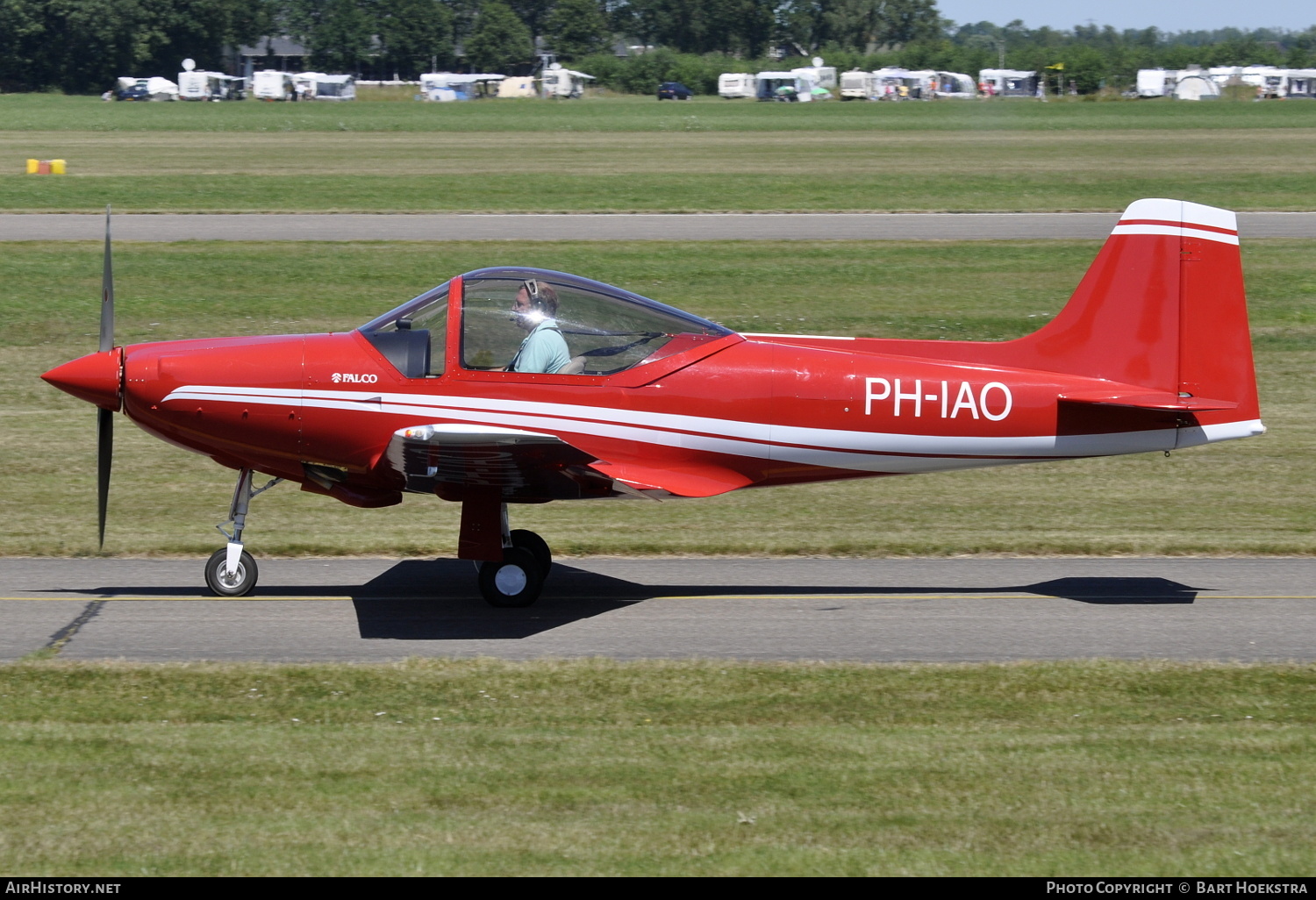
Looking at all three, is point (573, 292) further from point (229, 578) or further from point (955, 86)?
point (955, 86)

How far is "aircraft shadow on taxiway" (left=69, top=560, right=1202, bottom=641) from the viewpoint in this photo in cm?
980

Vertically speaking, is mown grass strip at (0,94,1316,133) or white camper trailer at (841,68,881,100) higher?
white camper trailer at (841,68,881,100)

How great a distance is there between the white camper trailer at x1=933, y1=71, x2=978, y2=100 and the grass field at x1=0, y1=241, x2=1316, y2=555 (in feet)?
256

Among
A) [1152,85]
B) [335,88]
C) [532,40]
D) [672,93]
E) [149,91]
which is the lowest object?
[149,91]

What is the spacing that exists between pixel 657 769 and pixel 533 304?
3838 mm

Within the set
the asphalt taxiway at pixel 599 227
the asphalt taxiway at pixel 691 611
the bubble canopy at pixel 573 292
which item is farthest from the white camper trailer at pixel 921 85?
the bubble canopy at pixel 573 292

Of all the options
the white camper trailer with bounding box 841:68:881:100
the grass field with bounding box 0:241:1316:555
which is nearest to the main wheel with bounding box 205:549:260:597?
the grass field with bounding box 0:241:1316:555

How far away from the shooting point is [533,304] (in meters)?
9.66

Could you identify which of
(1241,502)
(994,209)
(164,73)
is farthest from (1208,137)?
(164,73)

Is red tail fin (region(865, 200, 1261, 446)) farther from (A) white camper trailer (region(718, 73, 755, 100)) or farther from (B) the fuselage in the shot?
(A) white camper trailer (region(718, 73, 755, 100))

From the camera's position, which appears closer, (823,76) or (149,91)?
(149,91)

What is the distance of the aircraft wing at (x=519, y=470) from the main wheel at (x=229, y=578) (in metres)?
1.47

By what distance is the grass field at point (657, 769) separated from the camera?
6020 mm

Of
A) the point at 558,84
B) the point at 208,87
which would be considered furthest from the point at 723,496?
the point at 208,87
